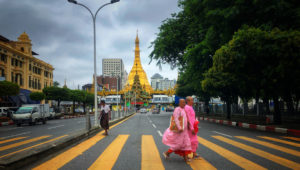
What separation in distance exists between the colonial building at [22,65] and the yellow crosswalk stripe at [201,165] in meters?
35.9

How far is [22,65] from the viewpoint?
43.1 m

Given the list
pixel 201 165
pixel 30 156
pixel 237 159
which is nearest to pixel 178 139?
pixel 201 165

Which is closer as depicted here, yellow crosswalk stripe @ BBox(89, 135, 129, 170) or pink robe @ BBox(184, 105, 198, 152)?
yellow crosswalk stripe @ BBox(89, 135, 129, 170)

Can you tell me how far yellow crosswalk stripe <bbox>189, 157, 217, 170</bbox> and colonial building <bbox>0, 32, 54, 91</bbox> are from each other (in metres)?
35.9

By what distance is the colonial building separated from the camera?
37.3 meters

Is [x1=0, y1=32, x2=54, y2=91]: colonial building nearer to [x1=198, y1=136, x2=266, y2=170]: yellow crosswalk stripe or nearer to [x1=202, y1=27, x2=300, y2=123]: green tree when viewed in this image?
[x1=202, y1=27, x2=300, y2=123]: green tree

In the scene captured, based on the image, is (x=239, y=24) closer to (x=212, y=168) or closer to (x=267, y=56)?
(x=267, y=56)

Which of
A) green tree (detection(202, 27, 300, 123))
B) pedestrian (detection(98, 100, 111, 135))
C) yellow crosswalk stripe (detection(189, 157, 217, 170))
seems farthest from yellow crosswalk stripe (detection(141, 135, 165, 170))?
green tree (detection(202, 27, 300, 123))

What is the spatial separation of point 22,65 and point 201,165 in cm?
4437

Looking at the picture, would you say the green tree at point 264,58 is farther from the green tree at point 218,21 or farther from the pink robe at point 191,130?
the pink robe at point 191,130

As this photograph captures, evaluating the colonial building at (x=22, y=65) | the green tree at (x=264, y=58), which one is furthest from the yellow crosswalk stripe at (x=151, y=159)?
the colonial building at (x=22, y=65)

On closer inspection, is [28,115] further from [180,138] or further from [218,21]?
[180,138]

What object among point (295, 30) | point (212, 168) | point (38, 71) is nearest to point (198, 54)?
point (295, 30)

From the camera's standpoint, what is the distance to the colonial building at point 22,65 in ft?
122
